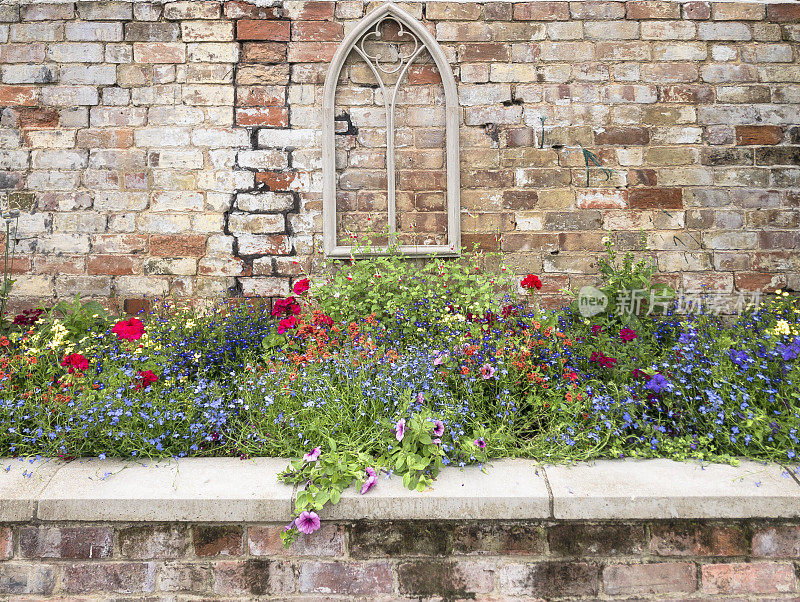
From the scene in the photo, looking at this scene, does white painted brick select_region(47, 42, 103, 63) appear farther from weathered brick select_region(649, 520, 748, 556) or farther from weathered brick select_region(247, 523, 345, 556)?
weathered brick select_region(649, 520, 748, 556)

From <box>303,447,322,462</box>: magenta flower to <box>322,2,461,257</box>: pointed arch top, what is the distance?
6.19ft

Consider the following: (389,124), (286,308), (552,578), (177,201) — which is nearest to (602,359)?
(552,578)

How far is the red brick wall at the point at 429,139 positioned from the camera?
357cm

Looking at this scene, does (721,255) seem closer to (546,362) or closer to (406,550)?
(546,362)

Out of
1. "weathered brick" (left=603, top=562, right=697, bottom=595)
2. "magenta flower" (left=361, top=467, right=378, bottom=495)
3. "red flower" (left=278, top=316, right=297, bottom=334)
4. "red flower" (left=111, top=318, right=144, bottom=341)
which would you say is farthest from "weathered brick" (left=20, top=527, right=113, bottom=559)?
"weathered brick" (left=603, top=562, right=697, bottom=595)

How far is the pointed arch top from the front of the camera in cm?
351

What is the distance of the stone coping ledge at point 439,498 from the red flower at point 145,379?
53 cm

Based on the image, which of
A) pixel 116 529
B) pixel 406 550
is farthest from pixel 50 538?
pixel 406 550

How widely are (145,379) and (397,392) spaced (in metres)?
1.22

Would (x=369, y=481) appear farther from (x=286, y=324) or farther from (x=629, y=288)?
(x=629, y=288)

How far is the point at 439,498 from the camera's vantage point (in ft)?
5.67

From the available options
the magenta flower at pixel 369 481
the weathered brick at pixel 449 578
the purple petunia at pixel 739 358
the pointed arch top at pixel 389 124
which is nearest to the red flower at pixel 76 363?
the magenta flower at pixel 369 481

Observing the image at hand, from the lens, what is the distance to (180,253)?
142 inches

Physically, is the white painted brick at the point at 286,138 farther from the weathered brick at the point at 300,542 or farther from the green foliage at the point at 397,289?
the weathered brick at the point at 300,542
